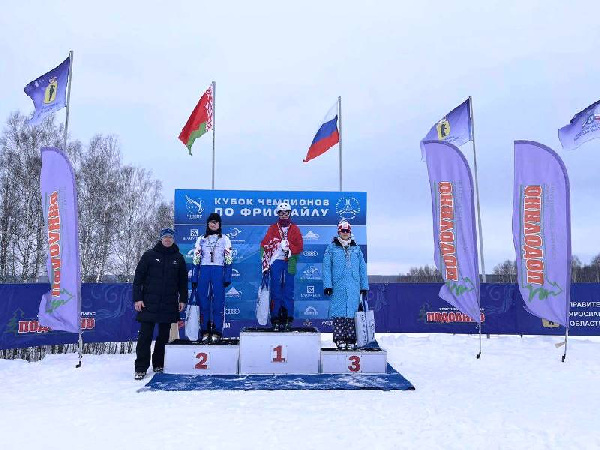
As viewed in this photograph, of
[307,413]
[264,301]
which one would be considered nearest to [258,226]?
[264,301]

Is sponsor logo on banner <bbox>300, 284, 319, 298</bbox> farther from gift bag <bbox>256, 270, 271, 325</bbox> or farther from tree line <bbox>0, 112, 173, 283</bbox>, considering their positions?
tree line <bbox>0, 112, 173, 283</bbox>

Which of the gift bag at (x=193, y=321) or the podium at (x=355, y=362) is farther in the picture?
the gift bag at (x=193, y=321)

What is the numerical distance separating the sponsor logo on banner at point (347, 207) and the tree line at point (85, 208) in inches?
523

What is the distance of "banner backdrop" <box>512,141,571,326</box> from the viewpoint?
756cm

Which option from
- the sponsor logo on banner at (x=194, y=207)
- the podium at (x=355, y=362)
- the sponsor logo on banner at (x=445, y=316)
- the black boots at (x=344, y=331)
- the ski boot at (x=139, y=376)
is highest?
the sponsor logo on banner at (x=194, y=207)

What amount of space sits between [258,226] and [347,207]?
1.83 meters

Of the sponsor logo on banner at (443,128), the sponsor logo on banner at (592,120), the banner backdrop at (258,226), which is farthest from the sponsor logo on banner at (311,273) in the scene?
the sponsor logo on banner at (592,120)

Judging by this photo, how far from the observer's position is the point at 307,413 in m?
4.26

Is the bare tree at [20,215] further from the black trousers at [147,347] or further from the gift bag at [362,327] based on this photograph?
the gift bag at [362,327]

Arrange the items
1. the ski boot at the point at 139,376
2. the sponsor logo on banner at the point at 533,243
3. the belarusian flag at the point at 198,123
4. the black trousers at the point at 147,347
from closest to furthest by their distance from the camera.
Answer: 1. the ski boot at the point at 139,376
2. the black trousers at the point at 147,347
3. the sponsor logo on banner at the point at 533,243
4. the belarusian flag at the point at 198,123

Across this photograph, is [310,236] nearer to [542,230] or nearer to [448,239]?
[448,239]

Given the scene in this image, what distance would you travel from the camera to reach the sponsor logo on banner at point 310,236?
9203mm

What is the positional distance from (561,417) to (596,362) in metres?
4.39

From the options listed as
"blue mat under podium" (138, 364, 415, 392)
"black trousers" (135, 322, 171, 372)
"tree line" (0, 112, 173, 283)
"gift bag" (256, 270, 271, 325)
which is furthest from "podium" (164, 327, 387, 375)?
"tree line" (0, 112, 173, 283)
